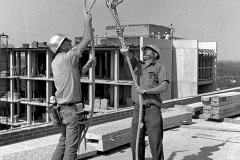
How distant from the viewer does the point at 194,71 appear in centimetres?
2505

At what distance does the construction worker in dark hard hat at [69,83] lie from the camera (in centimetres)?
379

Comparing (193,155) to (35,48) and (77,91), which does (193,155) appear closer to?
(77,91)

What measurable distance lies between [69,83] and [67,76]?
3.2 inches

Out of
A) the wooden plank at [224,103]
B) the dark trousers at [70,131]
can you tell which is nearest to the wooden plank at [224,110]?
the wooden plank at [224,103]

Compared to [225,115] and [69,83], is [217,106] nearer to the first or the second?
[225,115]

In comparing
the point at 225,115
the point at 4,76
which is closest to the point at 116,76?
the point at 4,76

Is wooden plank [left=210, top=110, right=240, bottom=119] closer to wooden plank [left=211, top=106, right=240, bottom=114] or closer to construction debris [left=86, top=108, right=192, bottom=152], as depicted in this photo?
wooden plank [left=211, top=106, right=240, bottom=114]

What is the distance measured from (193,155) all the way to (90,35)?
3.13 metres

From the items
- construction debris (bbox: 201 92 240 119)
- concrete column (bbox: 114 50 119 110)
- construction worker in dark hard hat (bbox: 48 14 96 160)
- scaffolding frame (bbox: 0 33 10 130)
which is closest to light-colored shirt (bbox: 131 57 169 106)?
construction worker in dark hard hat (bbox: 48 14 96 160)

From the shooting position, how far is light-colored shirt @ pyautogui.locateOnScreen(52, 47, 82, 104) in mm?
3781

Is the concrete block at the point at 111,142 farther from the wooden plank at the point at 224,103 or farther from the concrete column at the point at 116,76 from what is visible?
the concrete column at the point at 116,76

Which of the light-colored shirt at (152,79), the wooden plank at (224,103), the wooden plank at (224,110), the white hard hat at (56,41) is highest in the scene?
the white hard hat at (56,41)

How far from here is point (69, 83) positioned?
12.6 feet

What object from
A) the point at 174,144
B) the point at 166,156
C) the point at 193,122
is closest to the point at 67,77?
the point at 166,156
